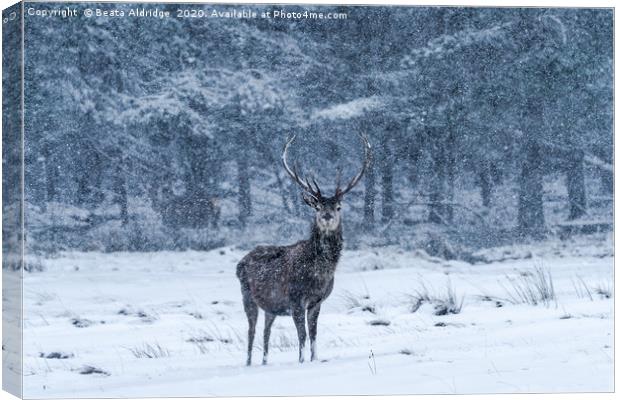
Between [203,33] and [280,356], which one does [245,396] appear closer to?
[280,356]

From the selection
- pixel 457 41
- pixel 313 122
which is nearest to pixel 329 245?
pixel 313 122

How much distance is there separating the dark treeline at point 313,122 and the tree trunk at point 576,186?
0.01 metres

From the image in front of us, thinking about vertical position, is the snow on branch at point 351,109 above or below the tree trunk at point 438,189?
above

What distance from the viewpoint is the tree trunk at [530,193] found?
1171 centimetres

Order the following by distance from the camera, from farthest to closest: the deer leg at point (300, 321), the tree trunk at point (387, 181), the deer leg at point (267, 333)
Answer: the tree trunk at point (387, 181)
the deer leg at point (267, 333)
the deer leg at point (300, 321)

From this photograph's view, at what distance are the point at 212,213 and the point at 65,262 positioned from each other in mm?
1506

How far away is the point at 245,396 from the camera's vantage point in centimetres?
1085

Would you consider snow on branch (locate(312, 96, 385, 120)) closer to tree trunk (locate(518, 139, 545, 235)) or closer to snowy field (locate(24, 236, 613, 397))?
snowy field (locate(24, 236, 613, 397))

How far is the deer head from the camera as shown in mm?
10837

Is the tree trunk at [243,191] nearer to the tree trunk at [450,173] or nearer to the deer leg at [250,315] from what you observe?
the deer leg at [250,315]

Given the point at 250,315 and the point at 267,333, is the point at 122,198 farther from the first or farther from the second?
the point at 267,333

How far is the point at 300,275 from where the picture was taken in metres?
10.9

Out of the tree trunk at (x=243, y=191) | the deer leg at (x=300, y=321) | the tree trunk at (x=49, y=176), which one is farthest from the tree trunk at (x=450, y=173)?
the tree trunk at (x=49, y=176)

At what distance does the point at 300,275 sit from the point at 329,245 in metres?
0.40
